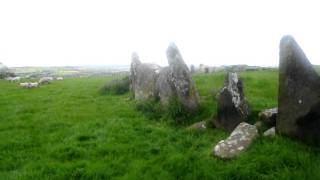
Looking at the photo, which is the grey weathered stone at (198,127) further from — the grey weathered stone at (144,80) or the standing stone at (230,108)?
the grey weathered stone at (144,80)

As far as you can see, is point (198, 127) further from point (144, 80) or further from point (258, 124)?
point (144, 80)

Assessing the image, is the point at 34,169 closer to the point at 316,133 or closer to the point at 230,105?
the point at 230,105

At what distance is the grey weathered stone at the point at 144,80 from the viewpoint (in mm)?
21656

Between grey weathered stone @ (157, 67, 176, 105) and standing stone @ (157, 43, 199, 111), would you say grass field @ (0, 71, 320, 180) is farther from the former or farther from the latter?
grey weathered stone @ (157, 67, 176, 105)

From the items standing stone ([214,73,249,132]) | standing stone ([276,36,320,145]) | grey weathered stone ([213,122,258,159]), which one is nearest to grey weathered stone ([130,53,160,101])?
standing stone ([214,73,249,132])

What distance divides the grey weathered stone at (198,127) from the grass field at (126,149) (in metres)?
0.28

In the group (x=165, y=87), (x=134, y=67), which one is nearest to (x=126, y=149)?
(x=165, y=87)

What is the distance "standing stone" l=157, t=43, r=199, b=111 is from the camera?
Answer: 58.1ft

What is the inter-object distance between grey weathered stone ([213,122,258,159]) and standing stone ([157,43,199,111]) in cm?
424

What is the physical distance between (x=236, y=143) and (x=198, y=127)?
2.82 metres

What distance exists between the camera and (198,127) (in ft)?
51.4

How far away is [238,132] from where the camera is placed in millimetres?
13469

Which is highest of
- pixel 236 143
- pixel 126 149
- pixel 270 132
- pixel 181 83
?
pixel 181 83

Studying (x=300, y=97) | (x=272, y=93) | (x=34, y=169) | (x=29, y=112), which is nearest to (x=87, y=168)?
(x=34, y=169)
